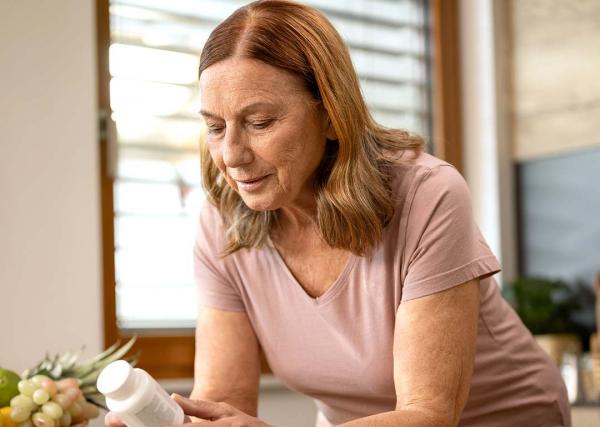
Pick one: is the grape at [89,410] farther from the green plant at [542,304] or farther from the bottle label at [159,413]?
the green plant at [542,304]

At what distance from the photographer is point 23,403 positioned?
1.55m

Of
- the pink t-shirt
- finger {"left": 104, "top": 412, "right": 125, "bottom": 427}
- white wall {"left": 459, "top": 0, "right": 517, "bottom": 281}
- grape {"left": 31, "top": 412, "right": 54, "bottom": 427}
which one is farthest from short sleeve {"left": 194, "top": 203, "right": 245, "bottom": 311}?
white wall {"left": 459, "top": 0, "right": 517, "bottom": 281}

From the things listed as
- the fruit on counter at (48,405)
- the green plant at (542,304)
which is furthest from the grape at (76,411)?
the green plant at (542,304)

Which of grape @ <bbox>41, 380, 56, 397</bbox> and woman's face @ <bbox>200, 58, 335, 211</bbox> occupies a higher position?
woman's face @ <bbox>200, 58, 335, 211</bbox>

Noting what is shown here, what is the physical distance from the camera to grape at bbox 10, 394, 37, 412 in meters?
1.54

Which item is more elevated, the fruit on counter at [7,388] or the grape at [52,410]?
the fruit on counter at [7,388]

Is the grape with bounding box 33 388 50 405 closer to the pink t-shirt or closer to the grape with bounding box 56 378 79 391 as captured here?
the grape with bounding box 56 378 79 391

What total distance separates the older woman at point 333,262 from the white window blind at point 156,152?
1284 mm

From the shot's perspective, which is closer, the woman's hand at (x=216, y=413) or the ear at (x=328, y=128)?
the woman's hand at (x=216, y=413)

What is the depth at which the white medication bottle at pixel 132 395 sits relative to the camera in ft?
3.69

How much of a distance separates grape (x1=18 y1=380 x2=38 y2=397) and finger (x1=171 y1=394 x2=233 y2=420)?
0.36 meters

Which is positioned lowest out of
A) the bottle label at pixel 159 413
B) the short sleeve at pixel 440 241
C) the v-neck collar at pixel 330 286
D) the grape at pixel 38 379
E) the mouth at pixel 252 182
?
the grape at pixel 38 379

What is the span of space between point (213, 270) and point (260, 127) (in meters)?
0.39

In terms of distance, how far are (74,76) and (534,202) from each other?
1813mm
